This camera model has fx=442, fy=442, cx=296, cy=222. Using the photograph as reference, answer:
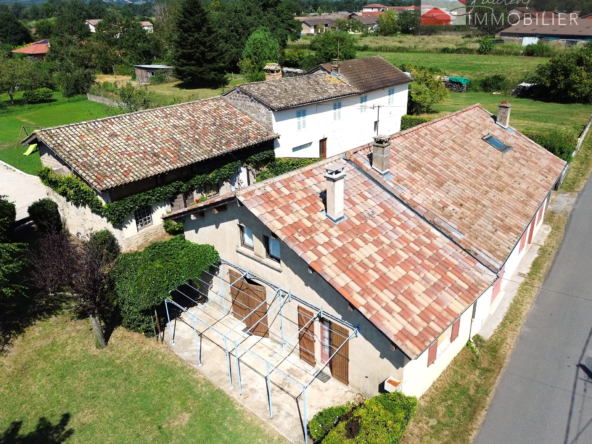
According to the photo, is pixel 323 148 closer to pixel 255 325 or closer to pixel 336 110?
pixel 336 110

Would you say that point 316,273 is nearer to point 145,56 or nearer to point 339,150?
point 339,150

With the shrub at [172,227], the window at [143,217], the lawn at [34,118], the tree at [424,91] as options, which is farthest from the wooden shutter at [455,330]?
the tree at [424,91]

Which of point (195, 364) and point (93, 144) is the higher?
point (93, 144)

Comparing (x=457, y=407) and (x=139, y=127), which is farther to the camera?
(x=139, y=127)

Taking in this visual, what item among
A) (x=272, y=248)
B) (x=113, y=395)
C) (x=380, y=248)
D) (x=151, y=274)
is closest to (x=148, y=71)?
(x=151, y=274)

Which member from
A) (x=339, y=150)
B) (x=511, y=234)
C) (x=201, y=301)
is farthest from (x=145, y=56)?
(x=511, y=234)

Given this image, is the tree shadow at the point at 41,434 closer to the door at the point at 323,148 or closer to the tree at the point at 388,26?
the door at the point at 323,148
